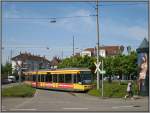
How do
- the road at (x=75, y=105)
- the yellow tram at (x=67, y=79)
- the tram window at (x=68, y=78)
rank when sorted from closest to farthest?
the road at (x=75, y=105) → the yellow tram at (x=67, y=79) → the tram window at (x=68, y=78)

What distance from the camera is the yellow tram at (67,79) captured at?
140 feet

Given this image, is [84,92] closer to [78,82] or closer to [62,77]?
[78,82]

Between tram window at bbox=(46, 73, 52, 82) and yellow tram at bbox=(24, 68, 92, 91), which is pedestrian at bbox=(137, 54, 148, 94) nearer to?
yellow tram at bbox=(24, 68, 92, 91)

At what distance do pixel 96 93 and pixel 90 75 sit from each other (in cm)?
727

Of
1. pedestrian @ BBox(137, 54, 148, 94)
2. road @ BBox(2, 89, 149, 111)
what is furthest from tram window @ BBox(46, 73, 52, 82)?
road @ BBox(2, 89, 149, 111)

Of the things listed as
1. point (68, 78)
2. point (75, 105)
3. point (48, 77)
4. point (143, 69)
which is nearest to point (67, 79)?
point (68, 78)

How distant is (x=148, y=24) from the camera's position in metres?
27.2

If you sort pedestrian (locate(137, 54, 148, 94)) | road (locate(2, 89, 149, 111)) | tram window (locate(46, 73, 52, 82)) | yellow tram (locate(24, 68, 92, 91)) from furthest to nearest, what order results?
tram window (locate(46, 73, 52, 82)) < yellow tram (locate(24, 68, 92, 91)) < pedestrian (locate(137, 54, 148, 94)) < road (locate(2, 89, 149, 111))

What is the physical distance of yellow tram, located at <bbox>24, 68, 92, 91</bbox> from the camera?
4262 centimetres

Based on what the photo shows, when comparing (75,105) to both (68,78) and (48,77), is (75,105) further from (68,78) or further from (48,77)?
(48,77)

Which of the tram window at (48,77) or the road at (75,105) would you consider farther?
the tram window at (48,77)

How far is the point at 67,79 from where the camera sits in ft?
145

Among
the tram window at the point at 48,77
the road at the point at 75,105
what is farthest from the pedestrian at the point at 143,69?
the tram window at the point at 48,77

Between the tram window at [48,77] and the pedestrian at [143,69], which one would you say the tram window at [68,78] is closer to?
the tram window at [48,77]
